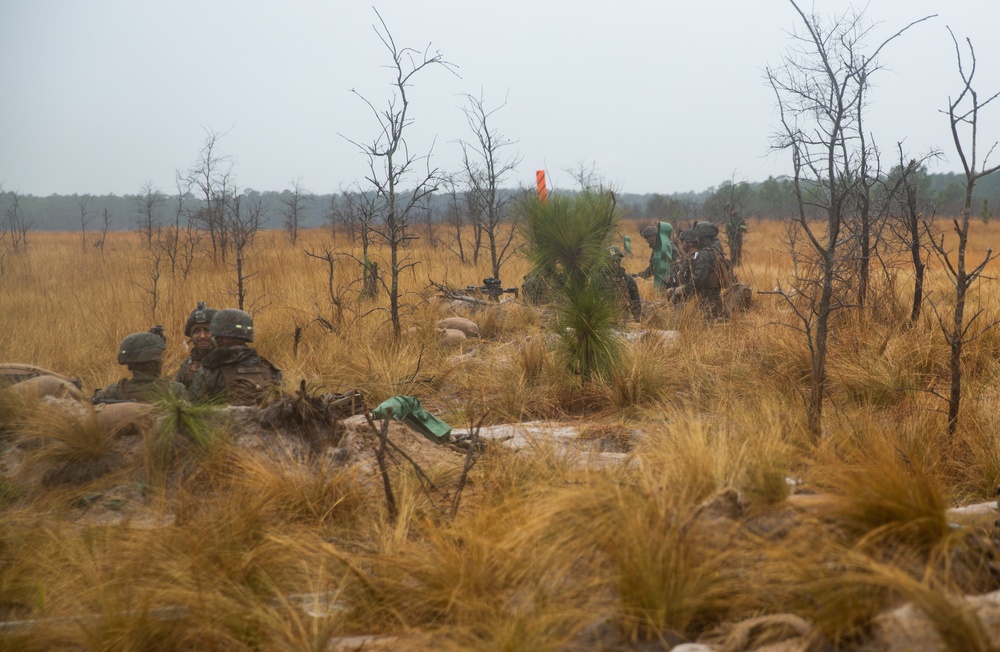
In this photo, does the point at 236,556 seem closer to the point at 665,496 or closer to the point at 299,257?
the point at 665,496

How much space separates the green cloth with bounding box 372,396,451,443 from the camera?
471 centimetres

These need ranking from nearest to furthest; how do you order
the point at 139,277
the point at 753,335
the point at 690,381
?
the point at 690,381, the point at 753,335, the point at 139,277

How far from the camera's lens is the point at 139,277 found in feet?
40.8

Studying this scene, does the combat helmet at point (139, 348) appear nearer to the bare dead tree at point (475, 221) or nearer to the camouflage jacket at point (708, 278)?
the camouflage jacket at point (708, 278)

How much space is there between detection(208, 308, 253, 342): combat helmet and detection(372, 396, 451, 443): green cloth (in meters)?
1.10

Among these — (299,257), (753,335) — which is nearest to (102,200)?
(299,257)

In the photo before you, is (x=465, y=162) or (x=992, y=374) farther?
(x=465, y=162)

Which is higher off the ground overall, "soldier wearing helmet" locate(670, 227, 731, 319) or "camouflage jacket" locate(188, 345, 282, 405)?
"soldier wearing helmet" locate(670, 227, 731, 319)

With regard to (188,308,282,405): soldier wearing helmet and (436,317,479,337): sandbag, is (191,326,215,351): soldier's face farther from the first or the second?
(436,317,479,337): sandbag

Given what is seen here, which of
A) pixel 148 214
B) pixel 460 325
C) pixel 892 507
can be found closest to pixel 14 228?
pixel 148 214

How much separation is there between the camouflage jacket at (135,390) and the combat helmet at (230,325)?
0.42 meters

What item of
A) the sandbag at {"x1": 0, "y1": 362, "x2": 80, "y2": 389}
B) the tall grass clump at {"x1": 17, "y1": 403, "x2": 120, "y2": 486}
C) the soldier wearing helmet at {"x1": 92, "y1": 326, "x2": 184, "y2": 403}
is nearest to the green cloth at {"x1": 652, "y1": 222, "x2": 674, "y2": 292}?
the soldier wearing helmet at {"x1": 92, "y1": 326, "x2": 184, "y2": 403}

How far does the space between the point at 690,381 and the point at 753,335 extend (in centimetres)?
112

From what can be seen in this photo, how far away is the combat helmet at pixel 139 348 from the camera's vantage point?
502cm
